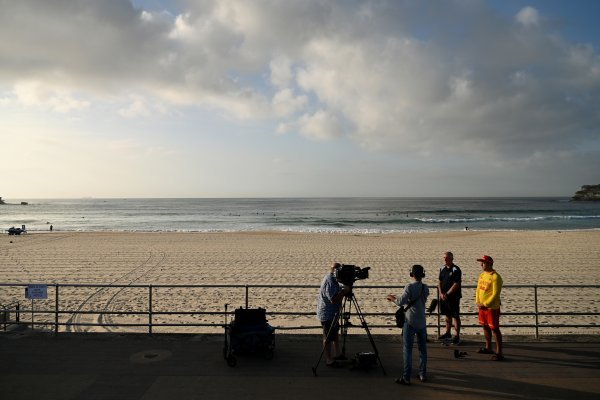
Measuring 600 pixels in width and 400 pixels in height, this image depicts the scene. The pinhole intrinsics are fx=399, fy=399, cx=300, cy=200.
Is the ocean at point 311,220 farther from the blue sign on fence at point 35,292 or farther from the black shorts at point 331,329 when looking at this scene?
the black shorts at point 331,329

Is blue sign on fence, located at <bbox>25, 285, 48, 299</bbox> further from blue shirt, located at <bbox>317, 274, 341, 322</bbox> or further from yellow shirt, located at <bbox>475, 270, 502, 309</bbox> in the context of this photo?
yellow shirt, located at <bbox>475, 270, 502, 309</bbox>

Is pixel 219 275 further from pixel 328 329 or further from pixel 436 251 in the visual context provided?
pixel 436 251

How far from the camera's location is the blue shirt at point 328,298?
19.2 ft

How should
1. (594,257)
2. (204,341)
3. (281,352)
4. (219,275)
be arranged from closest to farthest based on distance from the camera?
(281,352), (204,341), (219,275), (594,257)

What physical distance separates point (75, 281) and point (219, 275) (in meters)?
5.91

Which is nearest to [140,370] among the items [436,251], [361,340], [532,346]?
[361,340]

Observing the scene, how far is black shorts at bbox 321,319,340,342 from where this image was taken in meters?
5.71

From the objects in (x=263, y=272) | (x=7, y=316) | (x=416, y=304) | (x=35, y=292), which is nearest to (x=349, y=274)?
(x=416, y=304)

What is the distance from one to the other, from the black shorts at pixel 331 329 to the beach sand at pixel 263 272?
163cm

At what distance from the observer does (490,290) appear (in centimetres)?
621

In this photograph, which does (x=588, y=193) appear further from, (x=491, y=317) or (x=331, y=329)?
(x=331, y=329)

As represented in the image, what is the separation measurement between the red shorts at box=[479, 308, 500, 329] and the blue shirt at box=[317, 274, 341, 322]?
2.40 m

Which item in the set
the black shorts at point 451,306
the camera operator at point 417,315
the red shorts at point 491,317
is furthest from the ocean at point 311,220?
the camera operator at point 417,315

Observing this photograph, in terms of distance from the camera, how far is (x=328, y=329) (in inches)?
233
